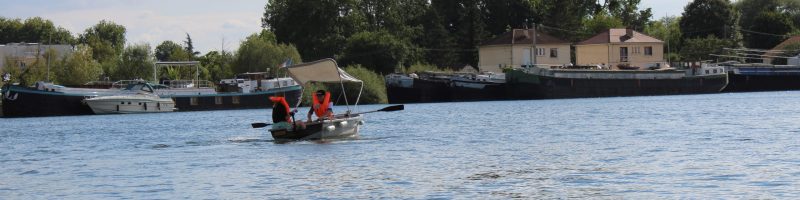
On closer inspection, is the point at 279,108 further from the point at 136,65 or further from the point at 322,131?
the point at 136,65

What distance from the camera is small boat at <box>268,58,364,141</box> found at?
50750 millimetres

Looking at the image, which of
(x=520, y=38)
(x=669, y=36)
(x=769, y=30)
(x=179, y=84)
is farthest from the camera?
(x=669, y=36)

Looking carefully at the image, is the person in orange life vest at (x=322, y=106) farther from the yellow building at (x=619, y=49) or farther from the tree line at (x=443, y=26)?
the yellow building at (x=619, y=49)

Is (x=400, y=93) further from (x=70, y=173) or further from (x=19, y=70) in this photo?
(x=70, y=173)

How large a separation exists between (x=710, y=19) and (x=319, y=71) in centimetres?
12566

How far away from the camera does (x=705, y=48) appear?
6412 inches

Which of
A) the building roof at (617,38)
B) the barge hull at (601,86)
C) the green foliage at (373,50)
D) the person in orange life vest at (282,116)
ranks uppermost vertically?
the building roof at (617,38)

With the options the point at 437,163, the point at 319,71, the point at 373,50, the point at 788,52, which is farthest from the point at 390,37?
the point at 437,163

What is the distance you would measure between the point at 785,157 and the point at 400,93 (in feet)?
316

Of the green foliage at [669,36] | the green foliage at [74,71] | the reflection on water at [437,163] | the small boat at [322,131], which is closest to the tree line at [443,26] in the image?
the green foliage at [669,36]

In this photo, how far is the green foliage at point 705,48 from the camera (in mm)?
162500

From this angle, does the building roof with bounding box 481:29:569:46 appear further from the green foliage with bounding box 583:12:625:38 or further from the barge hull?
the barge hull

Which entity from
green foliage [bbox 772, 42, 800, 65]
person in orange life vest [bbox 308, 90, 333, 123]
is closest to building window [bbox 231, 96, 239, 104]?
green foliage [bbox 772, 42, 800, 65]

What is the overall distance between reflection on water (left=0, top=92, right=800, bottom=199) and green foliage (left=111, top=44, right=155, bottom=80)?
89.5 meters
